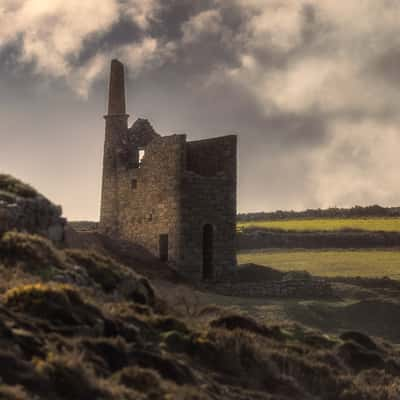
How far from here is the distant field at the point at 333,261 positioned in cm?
5612

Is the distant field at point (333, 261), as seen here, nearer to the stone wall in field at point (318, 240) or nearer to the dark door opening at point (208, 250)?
the stone wall in field at point (318, 240)

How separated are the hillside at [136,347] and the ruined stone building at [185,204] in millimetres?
17356

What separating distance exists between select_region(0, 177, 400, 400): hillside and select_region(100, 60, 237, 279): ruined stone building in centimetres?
1736

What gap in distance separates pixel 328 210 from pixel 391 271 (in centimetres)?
3452

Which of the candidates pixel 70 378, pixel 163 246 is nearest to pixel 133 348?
pixel 70 378

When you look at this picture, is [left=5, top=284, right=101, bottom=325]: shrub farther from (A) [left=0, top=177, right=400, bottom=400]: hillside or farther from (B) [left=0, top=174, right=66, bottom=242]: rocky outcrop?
(B) [left=0, top=174, right=66, bottom=242]: rocky outcrop

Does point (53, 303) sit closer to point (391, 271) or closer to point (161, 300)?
point (161, 300)

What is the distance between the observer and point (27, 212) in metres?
25.9

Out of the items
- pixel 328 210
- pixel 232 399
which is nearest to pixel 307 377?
pixel 232 399

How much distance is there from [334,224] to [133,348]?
63.8 meters

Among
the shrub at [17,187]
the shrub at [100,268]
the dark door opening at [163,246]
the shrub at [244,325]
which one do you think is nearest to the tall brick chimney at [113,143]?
the dark door opening at [163,246]

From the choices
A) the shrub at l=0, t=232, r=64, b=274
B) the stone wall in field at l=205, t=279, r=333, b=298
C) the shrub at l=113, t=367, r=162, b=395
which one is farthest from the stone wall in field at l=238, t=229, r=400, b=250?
the shrub at l=113, t=367, r=162, b=395

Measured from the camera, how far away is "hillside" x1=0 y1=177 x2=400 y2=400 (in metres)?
15.3

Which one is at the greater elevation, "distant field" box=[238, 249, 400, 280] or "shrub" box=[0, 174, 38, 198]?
"shrub" box=[0, 174, 38, 198]
